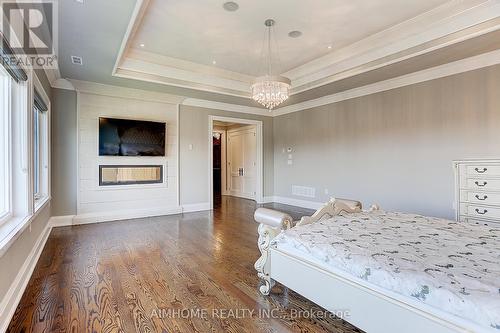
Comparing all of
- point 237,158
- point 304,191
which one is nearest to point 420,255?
point 304,191

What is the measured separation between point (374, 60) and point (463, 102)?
1.48 meters

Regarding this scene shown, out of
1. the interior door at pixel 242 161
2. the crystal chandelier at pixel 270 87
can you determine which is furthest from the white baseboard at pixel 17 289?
the interior door at pixel 242 161

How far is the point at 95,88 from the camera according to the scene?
5086mm

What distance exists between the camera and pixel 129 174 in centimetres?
550

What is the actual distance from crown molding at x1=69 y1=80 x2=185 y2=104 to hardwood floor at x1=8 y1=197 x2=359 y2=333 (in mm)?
2694

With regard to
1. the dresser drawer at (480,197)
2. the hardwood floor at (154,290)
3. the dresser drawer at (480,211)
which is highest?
the dresser drawer at (480,197)

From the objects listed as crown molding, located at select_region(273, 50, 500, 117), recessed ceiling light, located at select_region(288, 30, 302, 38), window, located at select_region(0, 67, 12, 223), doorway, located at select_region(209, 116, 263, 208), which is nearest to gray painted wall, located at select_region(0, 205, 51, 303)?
Answer: window, located at select_region(0, 67, 12, 223)

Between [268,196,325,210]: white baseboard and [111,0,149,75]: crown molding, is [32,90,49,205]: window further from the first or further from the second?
[268,196,325,210]: white baseboard

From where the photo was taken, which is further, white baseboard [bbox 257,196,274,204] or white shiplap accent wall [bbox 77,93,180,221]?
white baseboard [bbox 257,196,274,204]

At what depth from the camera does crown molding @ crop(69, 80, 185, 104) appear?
498 cm

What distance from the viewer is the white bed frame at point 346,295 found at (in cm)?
128

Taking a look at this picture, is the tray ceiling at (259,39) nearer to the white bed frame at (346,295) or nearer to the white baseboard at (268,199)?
the white bed frame at (346,295)

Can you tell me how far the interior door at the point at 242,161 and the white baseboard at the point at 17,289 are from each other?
5.52 m

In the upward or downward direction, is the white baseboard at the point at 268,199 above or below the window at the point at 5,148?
below
